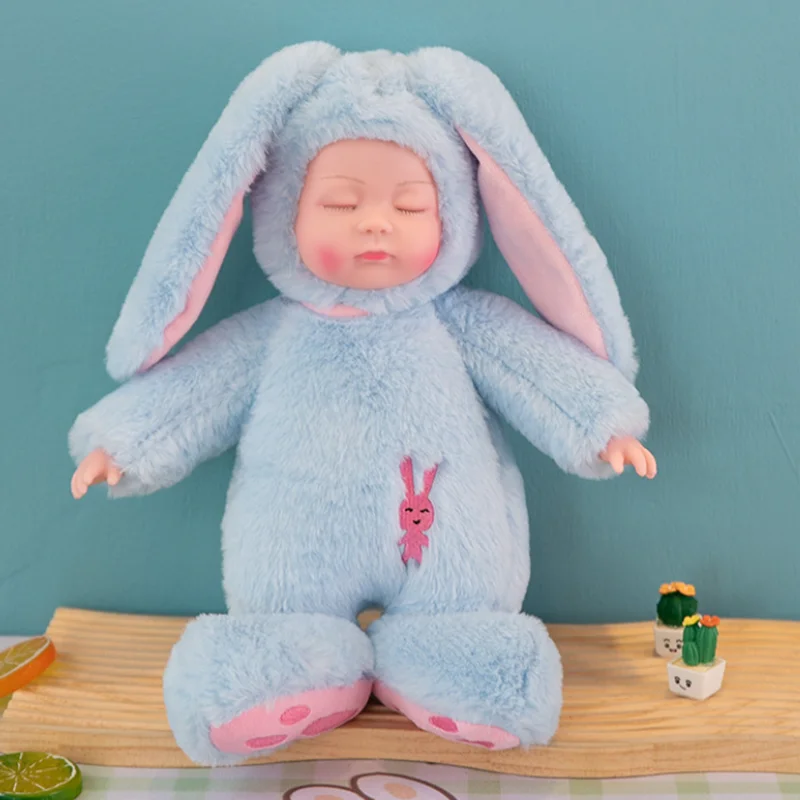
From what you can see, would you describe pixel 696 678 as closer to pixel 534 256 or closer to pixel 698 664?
pixel 698 664

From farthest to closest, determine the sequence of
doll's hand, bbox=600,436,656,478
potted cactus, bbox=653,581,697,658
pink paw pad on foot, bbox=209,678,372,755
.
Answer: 1. potted cactus, bbox=653,581,697,658
2. doll's hand, bbox=600,436,656,478
3. pink paw pad on foot, bbox=209,678,372,755

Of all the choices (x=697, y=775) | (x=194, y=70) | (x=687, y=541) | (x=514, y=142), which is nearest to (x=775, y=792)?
(x=697, y=775)

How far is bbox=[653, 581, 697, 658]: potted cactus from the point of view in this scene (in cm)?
112

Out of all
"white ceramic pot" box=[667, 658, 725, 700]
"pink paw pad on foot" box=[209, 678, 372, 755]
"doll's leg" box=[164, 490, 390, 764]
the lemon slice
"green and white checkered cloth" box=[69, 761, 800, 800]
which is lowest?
"green and white checkered cloth" box=[69, 761, 800, 800]

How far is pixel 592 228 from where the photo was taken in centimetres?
115

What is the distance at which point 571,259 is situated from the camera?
3.36 ft

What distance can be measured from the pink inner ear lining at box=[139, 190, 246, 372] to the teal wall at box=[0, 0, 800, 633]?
5.2 inches

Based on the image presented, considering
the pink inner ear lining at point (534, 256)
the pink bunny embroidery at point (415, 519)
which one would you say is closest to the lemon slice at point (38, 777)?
the pink bunny embroidery at point (415, 519)

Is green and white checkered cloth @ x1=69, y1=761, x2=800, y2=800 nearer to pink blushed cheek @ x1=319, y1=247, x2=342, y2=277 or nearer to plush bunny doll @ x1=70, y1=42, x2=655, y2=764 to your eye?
plush bunny doll @ x1=70, y1=42, x2=655, y2=764

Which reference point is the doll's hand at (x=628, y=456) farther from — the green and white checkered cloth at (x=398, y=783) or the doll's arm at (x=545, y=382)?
the green and white checkered cloth at (x=398, y=783)

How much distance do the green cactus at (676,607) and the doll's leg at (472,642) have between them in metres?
0.17

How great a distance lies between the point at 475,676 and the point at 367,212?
0.44 metres

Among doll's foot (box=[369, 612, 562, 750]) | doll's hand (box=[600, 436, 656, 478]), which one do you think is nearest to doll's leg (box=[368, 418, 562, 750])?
doll's foot (box=[369, 612, 562, 750])

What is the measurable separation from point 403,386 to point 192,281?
233mm
